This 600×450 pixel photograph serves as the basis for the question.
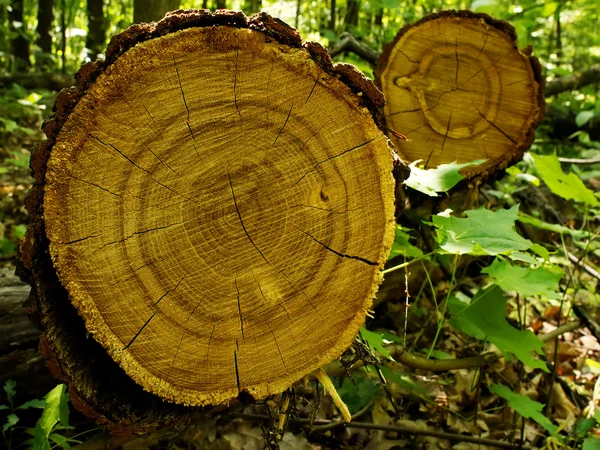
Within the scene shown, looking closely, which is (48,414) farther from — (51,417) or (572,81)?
(572,81)

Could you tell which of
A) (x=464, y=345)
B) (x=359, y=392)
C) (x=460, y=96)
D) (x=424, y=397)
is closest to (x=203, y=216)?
(x=359, y=392)

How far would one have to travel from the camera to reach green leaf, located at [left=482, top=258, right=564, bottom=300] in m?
2.02

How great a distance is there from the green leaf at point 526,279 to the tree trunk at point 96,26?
7.86m

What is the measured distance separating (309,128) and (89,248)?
0.74 metres

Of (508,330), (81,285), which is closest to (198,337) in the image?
(81,285)

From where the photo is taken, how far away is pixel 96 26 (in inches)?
333

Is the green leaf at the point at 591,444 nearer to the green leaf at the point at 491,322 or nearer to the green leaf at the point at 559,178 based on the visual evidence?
the green leaf at the point at 491,322

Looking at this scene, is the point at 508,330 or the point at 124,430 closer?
the point at 124,430

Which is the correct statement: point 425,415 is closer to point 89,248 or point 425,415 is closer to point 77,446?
point 77,446

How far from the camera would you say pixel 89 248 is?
1520 mm

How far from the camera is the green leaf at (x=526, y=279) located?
79.5 inches

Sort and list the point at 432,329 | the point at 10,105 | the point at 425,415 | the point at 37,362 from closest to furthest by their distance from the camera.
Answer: the point at 37,362, the point at 425,415, the point at 432,329, the point at 10,105

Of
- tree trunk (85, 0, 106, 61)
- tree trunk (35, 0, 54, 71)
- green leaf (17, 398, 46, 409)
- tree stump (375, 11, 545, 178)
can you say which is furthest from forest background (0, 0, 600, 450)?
tree trunk (35, 0, 54, 71)

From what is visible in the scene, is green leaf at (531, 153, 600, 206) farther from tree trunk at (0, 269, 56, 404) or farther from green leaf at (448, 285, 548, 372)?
tree trunk at (0, 269, 56, 404)
